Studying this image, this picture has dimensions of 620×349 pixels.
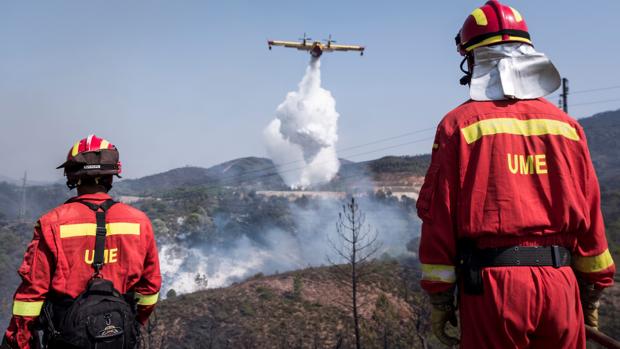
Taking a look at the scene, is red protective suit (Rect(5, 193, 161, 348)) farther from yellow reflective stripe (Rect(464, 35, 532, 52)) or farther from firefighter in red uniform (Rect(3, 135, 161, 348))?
yellow reflective stripe (Rect(464, 35, 532, 52))

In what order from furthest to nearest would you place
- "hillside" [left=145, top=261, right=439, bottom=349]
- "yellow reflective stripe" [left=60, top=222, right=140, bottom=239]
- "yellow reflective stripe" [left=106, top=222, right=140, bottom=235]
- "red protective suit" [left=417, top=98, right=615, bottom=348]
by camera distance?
"hillside" [left=145, top=261, right=439, bottom=349] → "yellow reflective stripe" [left=106, top=222, right=140, bottom=235] → "yellow reflective stripe" [left=60, top=222, right=140, bottom=239] → "red protective suit" [left=417, top=98, right=615, bottom=348]

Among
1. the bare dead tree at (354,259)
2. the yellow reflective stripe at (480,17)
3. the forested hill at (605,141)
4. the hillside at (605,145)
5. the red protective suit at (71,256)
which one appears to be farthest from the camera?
the forested hill at (605,141)

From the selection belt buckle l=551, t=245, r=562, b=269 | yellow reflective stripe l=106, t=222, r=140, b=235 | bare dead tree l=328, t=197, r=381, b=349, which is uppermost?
yellow reflective stripe l=106, t=222, r=140, b=235

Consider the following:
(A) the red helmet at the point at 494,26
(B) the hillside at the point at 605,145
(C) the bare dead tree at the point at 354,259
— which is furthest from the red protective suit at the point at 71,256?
(B) the hillside at the point at 605,145

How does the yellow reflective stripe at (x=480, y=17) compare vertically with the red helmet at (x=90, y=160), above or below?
above

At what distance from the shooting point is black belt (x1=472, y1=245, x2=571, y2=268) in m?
2.30

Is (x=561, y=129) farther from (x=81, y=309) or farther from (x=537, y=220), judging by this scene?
(x=81, y=309)

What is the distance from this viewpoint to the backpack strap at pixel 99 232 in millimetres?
3363

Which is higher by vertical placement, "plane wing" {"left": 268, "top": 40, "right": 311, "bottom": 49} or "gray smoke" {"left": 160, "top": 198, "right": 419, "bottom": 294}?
"plane wing" {"left": 268, "top": 40, "right": 311, "bottom": 49}

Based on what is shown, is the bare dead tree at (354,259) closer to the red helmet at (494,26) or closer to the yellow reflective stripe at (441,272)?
the red helmet at (494,26)

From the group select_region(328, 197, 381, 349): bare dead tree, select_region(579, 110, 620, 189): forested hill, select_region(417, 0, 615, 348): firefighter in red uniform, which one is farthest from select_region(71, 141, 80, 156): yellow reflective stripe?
select_region(579, 110, 620, 189): forested hill

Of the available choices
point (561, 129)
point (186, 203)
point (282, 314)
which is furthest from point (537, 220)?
point (186, 203)

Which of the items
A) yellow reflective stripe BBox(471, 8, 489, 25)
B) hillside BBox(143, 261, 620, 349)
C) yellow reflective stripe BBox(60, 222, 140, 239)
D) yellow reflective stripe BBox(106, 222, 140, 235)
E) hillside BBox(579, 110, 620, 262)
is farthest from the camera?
hillside BBox(579, 110, 620, 262)

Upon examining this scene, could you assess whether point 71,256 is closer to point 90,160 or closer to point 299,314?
point 90,160
